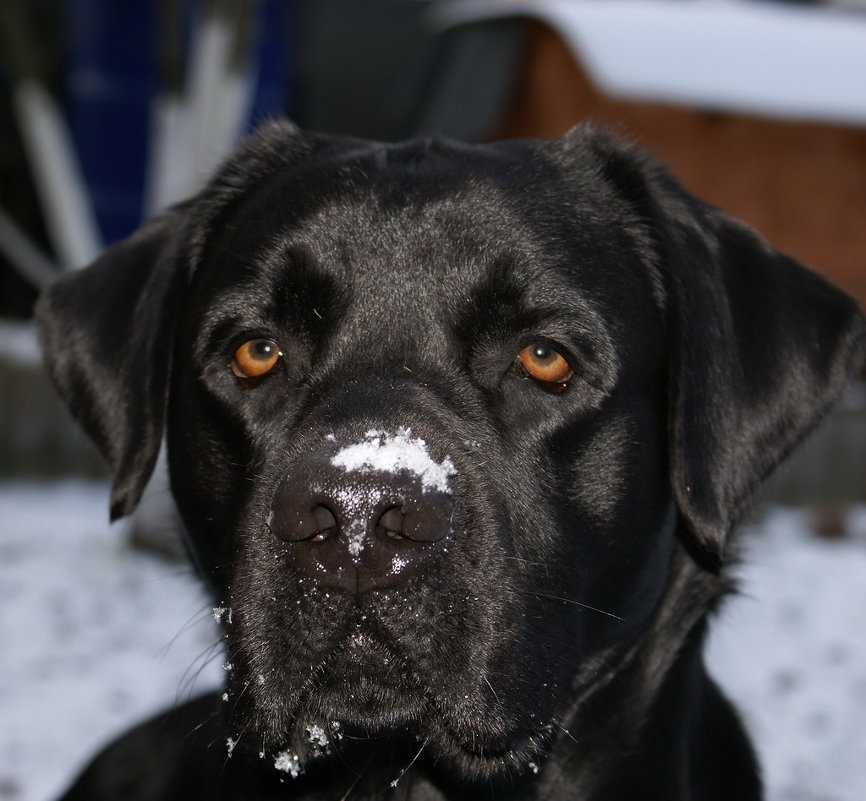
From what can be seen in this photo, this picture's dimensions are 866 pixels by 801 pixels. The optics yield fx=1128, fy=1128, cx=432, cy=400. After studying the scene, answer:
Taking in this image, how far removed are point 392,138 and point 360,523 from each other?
8.03m

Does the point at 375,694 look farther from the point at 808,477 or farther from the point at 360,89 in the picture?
the point at 360,89

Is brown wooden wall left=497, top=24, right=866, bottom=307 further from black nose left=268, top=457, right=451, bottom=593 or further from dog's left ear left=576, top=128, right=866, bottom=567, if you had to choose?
black nose left=268, top=457, right=451, bottom=593

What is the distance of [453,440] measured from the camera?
2125 mm

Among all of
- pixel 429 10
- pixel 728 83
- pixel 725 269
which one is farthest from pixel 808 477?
pixel 725 269

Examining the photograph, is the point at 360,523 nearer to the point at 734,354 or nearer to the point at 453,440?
the point at 453,440

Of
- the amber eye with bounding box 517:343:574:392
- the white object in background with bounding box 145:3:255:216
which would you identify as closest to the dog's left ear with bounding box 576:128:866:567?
the amber eye with bounding box 517:343:574:392

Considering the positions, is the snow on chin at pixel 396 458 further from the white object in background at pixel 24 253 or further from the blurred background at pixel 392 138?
the white object in background at pixel 24 253

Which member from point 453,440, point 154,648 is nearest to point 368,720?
point 453,440

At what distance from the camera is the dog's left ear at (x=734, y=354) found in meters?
2.48

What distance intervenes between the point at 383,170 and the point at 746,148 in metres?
5.31

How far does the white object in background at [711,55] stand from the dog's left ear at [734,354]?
3.93 m

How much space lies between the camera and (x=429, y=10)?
8.87 metres

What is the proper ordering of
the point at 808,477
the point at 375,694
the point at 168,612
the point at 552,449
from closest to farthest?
the point at 375,694 < the point at 552,449 < the point at 168,612 < the point at 808,477

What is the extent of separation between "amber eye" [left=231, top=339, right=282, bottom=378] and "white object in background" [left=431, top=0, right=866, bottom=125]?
14.4 feet
